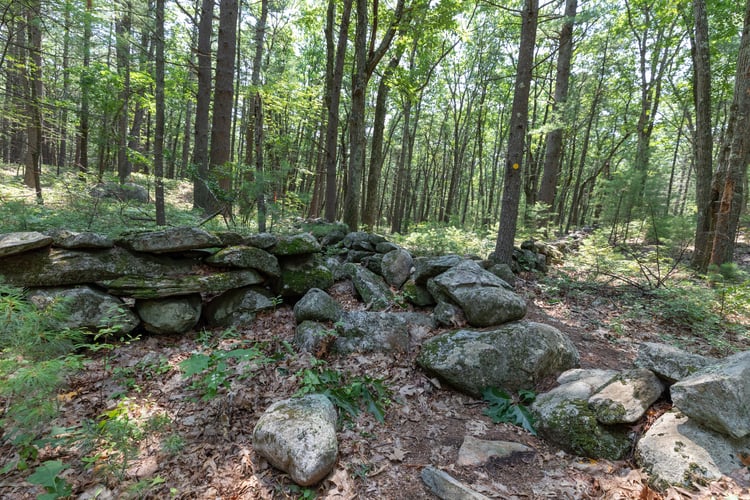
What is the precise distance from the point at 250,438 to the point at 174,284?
8.80ft

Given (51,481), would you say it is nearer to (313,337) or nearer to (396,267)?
(313,337)

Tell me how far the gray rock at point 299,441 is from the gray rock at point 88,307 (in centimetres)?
256

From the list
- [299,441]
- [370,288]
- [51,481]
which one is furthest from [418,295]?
[51,481]

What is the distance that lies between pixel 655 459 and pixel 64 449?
4970mm

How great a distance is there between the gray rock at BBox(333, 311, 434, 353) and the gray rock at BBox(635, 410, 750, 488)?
2762mm

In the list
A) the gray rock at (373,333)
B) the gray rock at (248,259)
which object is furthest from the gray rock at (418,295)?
the gray rock at (248,259)

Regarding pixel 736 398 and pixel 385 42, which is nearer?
pixel 736 398

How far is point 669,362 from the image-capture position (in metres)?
3.26

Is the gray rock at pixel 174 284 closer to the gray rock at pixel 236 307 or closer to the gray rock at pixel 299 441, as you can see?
the gray rock at pixel 236 307

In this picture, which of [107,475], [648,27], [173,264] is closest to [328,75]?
[173,264]

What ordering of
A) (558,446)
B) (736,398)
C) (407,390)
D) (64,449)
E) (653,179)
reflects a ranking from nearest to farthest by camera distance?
1. (736,398)
2. (64,449)
3. (558,446)
4. (407,390)
5. (653,179)

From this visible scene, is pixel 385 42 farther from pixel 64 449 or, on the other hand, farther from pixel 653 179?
pixel 64 449

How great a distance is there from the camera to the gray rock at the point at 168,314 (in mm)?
4648

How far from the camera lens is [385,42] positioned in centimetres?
933
